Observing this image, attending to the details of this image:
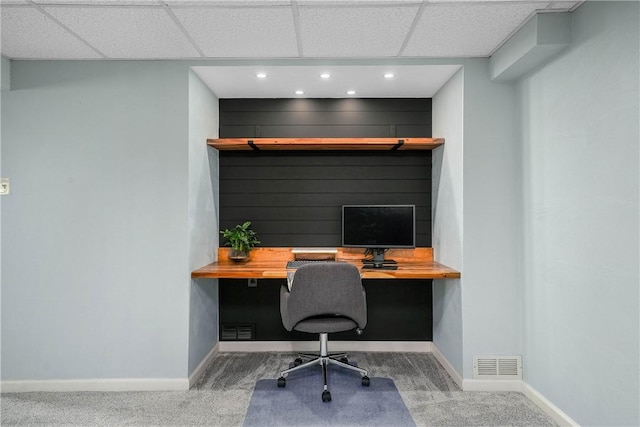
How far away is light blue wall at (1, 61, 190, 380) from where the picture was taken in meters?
2.71

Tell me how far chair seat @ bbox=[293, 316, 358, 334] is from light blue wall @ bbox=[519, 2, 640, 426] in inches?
49.5

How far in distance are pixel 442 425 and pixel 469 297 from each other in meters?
0.88

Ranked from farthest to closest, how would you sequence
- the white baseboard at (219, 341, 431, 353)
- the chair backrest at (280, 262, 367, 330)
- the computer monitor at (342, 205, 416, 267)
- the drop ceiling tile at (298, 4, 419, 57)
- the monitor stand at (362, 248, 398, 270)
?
the white baseboard at (219, 341, 431, 353), the computer monitor at (342, 205, 416, 267), the monitor stand at (362, 248, 398, 270), the chair backrest at (280, 262, 367, 330), the drop ceiling tile at (298, 4, 419, 57)

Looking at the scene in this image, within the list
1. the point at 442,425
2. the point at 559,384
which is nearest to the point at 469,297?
the point at 559,384

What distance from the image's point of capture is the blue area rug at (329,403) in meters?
2.27

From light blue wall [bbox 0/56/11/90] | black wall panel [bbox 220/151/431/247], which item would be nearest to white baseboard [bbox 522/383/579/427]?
black wall panel [bbox 220/151/431/247]

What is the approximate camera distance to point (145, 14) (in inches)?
83.1

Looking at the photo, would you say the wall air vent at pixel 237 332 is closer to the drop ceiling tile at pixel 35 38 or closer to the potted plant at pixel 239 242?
the potted plant at pixel 239 242

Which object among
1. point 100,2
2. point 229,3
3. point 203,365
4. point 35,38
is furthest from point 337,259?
point 35,38

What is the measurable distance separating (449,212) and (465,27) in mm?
1338

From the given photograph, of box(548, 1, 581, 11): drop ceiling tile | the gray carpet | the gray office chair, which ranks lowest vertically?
the gray carpet

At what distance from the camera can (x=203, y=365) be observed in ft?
9.87

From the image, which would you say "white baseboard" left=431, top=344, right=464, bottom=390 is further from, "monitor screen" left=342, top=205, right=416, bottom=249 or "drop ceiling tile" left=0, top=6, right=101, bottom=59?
"drop ceiling tile" left=0, top=6, right=101, bottom=59

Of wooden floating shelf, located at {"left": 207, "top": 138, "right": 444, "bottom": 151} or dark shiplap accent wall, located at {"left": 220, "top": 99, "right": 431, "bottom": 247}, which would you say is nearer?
→ wooden floating shelf, located at {"left": 207, "top": 138, "right": 444, "bottom": 151}
